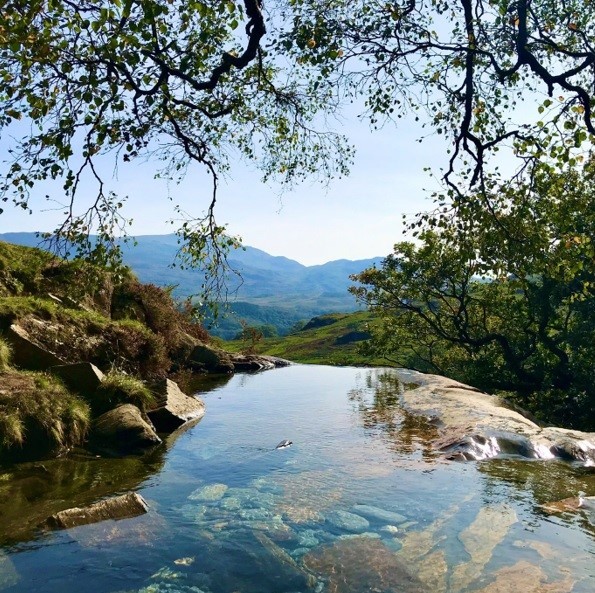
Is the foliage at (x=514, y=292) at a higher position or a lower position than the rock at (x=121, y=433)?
higher

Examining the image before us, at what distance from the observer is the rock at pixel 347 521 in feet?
40.3

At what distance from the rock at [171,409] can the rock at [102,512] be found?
9011mm

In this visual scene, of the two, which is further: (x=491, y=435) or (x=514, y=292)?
(x=514, y=292)

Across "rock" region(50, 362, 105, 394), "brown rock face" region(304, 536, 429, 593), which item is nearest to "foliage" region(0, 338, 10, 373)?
"rock" region(50, 362, 105, 394)

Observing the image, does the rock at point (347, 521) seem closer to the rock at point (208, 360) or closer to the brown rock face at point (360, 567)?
the brown rock face at point (360, 567)

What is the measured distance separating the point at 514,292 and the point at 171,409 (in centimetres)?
2439

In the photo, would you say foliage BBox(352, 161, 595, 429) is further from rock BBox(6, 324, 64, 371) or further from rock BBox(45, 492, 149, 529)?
rock BBox(6, 324, 64, 371)

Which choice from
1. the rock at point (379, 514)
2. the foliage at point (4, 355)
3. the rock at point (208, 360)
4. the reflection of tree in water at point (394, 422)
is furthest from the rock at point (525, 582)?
the rock at point (208, 360)

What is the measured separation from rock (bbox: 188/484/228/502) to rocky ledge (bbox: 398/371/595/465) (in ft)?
26.6

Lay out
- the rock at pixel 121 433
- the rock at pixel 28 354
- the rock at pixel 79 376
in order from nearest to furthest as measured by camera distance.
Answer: the rock at pixel 121 433 < the rock at pixel 79 376 < the rock at pixel 28 354

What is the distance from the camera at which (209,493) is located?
14.4 metres

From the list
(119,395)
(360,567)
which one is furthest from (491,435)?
(119,395)

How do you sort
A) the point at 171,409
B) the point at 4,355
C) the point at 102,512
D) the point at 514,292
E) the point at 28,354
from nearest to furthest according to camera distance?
the point at 102,512 < the point at 4,355 < the point at 28,354 < the point at 171,409 < the point at 514,292

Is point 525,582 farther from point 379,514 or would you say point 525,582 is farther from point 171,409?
point 171,409
